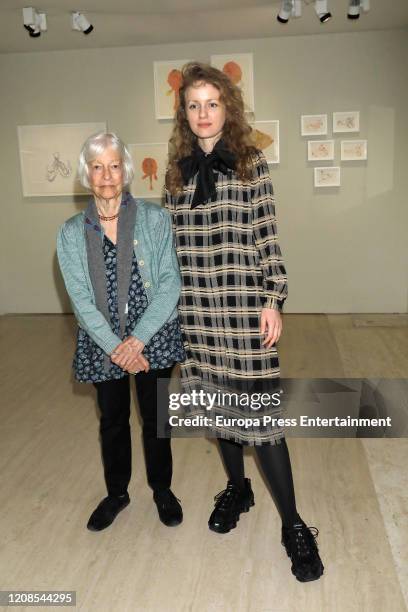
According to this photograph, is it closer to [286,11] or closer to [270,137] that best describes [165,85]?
[270,137]

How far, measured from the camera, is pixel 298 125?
5.04 m

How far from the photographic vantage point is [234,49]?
195 inches

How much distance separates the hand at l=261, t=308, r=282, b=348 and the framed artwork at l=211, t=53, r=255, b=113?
3650 millimetres

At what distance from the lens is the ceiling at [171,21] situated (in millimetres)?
4062

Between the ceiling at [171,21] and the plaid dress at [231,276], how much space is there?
280cm

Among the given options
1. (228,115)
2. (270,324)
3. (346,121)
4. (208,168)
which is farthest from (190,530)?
(346,121)

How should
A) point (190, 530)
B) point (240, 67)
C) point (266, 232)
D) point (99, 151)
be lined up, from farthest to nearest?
point (240, 67)
point (190, 530)
point (99, 151)
point (266, 232)

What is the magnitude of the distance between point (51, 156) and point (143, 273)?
152 inches

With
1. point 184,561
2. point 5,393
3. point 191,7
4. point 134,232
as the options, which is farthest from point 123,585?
point 191,7

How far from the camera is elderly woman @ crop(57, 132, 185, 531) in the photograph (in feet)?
6.14

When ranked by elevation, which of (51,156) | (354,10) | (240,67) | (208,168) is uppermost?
(354,10)

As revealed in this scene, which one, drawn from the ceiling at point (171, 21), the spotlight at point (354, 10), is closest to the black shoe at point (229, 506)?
the ceiling at point (171, 21)

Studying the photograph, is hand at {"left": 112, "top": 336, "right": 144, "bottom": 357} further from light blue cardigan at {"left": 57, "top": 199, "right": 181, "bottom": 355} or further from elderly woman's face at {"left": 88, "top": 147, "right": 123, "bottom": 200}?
elderly woman's face at {"left": 88, "top": 147, "right": 123, "bottom": 200}

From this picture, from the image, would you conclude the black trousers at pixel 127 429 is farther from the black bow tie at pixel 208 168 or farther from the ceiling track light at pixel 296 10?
the ceiling track light at pixel 296 10
